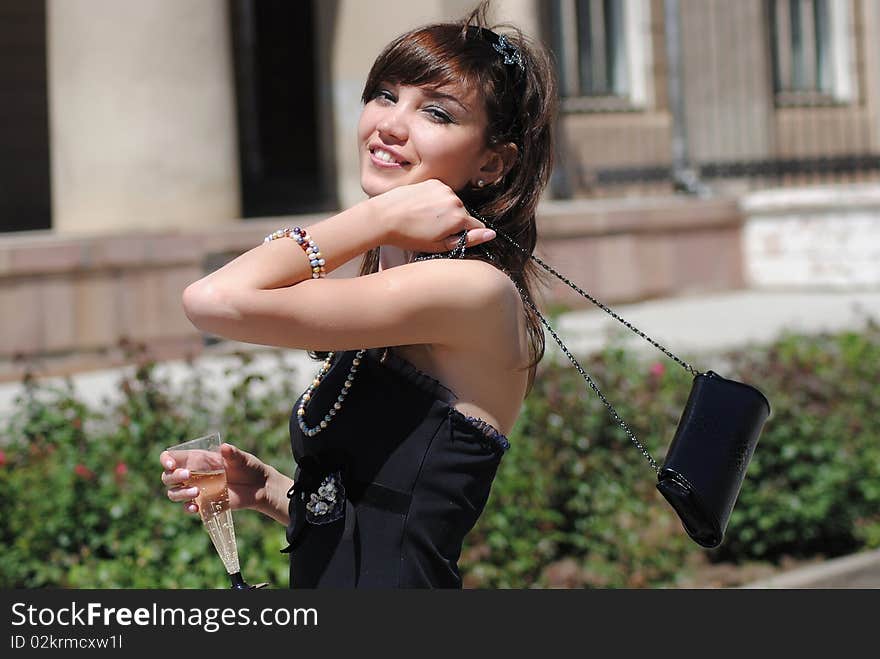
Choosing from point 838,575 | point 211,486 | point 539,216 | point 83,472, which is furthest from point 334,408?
point 539,216

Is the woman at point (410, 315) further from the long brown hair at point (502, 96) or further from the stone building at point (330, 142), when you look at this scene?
the stone building at point (330, 142)

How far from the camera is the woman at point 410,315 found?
197cm

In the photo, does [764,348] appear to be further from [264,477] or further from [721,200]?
[721,200]

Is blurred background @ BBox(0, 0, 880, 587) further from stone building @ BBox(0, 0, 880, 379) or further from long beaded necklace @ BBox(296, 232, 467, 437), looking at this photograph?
long beaded necklace @ BBox(296, 232, 467, 437)

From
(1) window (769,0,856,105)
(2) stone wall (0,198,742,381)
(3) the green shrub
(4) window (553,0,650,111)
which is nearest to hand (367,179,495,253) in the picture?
(3) the green shrub

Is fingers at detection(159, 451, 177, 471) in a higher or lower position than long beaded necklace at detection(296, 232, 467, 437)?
lower

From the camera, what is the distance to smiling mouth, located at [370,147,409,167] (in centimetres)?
213

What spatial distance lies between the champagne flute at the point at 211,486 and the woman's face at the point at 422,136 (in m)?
0.54

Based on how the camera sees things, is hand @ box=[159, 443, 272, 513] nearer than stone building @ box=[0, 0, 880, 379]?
Yes

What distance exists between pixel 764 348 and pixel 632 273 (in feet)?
19.2

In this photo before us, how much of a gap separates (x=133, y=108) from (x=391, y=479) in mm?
8183

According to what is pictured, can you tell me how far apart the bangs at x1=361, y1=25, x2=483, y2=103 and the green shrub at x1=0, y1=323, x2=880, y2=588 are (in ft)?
8.68

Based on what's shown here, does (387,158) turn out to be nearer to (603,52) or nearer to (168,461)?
(168,461)

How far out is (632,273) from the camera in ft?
41.0
